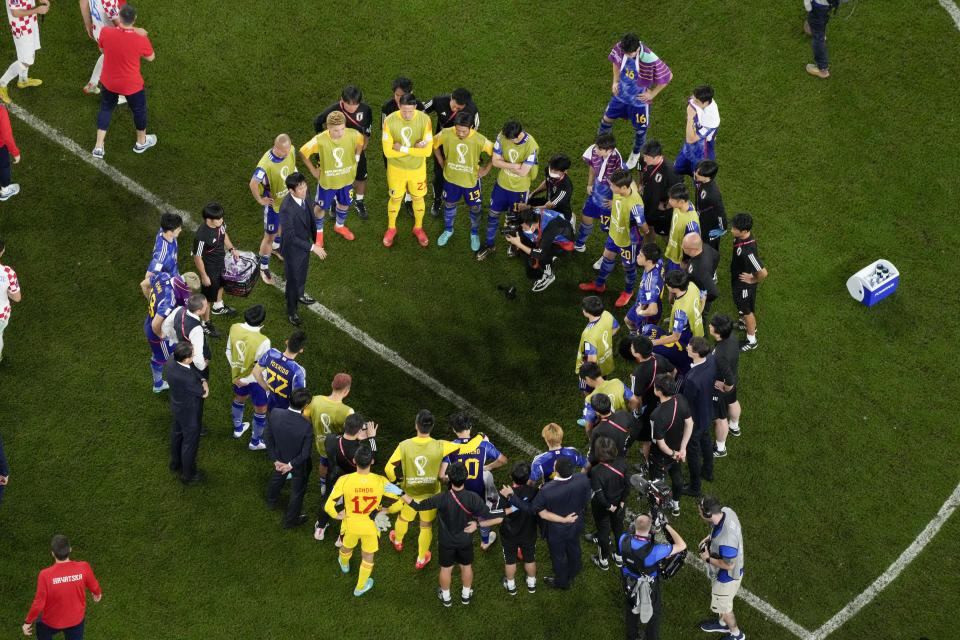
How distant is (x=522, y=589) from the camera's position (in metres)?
13.2

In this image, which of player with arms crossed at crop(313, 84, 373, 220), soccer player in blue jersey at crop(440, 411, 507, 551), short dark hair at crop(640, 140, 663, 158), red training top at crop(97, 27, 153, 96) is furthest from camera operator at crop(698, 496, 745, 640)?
red training top at crop(97, 27, 153, 96)

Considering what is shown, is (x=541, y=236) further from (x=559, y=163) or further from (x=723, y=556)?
(x=723, y=556)

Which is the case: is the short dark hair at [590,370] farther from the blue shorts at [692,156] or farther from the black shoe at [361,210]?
the black shoe at [361,210]

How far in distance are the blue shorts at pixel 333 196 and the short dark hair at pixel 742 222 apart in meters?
5.09

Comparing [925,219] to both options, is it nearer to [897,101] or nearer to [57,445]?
[897,101]

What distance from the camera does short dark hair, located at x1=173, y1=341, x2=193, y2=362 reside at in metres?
12.6

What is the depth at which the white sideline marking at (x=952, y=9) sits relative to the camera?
62.5 feet

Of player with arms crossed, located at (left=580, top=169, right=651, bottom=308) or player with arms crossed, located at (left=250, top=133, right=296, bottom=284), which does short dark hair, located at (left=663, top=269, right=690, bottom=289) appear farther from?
player with arms crossed, located at (left=250, top=133, right=296, bottom=284)

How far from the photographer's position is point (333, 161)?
15.2 m

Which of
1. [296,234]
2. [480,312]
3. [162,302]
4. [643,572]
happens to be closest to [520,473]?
[643,572]

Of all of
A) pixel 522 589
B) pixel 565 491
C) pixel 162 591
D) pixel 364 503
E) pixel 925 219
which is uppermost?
pixel 925 219

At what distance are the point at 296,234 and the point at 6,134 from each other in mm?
4256

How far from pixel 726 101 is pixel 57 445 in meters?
10.8

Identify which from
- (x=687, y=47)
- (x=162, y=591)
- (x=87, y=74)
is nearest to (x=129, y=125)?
(x=87, y=74)
